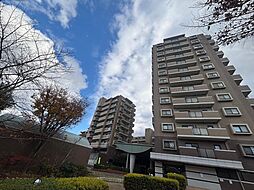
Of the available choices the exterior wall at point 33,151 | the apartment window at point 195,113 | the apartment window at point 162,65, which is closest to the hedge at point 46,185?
the exterior wall at point 33,151

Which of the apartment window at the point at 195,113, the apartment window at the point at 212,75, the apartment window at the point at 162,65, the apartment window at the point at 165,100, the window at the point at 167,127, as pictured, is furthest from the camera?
the apartment window at the point at 162,65

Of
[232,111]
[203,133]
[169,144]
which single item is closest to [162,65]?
[232,111]

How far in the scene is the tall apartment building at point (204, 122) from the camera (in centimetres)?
1348

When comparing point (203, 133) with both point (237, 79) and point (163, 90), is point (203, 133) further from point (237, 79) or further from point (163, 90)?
point (237, 79)

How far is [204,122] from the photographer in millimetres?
17344

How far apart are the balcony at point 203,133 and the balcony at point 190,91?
616 cm

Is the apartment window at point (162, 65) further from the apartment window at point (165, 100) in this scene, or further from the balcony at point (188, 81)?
the apartment window at point (165, 100)

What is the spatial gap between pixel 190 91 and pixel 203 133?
270 inches

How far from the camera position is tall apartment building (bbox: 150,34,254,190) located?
44.2 feet

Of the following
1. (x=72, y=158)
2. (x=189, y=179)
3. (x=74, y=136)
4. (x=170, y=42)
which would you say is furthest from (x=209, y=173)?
(x=170, y=42)

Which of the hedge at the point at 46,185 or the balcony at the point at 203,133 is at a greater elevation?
the balcony at the point at 203,133

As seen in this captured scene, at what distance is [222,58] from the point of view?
24.5 m

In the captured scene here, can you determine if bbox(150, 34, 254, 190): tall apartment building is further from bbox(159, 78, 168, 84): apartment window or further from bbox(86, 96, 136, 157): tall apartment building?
bbox(86, 96, 136, 157): tall apartment building

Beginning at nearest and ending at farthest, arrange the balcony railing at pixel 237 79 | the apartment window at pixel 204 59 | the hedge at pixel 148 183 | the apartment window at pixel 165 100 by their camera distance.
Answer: the hedge at pixel 148 183 → the balcony railing at pixel 237 79 → the apartment window at pixel 165 100 → the apartment window at pixel 204 59
